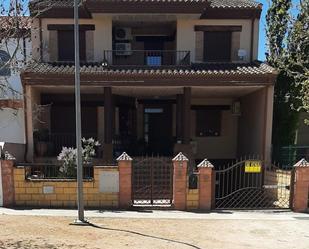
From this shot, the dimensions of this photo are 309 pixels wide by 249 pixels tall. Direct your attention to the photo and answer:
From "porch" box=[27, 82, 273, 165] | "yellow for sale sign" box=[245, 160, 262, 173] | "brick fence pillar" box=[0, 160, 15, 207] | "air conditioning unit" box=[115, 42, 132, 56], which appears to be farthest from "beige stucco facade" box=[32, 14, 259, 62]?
"brick fence pillar" box=[0, 160, 15, 207]

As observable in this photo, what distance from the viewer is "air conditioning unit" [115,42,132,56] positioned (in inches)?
606

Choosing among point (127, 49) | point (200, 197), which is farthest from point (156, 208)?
point (127, 49)

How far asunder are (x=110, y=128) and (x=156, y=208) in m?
4.40

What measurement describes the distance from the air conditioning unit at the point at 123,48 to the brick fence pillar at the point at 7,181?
7.55m

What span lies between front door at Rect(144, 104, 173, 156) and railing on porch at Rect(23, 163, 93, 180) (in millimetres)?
6706

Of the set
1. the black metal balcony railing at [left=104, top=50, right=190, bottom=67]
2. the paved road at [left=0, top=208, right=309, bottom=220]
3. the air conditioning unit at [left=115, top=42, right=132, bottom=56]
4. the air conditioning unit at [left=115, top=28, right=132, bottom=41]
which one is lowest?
the paved road at [left=0, top=208, right=309, bottom=220]

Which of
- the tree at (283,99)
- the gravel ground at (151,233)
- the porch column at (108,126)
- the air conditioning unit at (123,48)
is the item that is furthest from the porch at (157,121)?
the gravel ground at (151,233)

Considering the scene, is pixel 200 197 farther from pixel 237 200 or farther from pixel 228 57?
pixel 228 57

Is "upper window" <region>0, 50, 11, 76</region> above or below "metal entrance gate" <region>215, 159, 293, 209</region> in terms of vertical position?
above

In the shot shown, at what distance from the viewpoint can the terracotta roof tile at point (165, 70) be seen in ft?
42.2

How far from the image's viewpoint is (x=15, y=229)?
25.1 feet

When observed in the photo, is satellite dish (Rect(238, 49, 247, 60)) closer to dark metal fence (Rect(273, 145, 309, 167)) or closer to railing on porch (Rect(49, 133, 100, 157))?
dark metal fence (Rect(273, 145, 309, 167))

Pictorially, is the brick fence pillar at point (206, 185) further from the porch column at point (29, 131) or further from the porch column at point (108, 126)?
the porch column at point (29, 131)

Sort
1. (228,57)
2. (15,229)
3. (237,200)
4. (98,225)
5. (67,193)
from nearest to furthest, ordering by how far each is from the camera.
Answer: (15,229), (98,225), (67,193), (237,200), (228,57)
